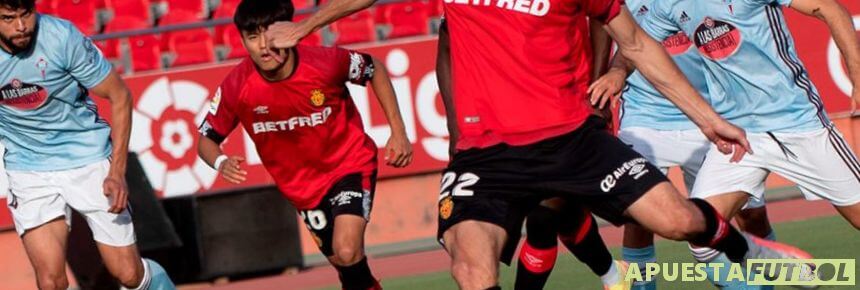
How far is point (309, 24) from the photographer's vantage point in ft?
21.5

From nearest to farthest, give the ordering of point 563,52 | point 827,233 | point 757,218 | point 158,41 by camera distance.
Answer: point 563,52 → point 757,218 → point 827,233 → point 158,41

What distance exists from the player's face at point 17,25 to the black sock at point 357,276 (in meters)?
2.05

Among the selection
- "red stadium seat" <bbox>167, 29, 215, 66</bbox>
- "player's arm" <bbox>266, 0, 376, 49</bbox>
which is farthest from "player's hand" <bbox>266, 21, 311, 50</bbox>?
"red stadium seat" <bbox>167, 29, 215, 66</bbox>

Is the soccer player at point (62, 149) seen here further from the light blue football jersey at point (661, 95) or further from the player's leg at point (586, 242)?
the light blue football jersey at point (661, 95)

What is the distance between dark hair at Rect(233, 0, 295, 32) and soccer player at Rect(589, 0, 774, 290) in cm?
187

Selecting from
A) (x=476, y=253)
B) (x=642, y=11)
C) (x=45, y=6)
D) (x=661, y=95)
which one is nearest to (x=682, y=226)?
(x=476, y=253)

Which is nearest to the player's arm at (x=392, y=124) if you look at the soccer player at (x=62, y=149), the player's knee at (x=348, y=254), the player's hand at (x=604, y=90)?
the player's knee at (x=348, y=254)

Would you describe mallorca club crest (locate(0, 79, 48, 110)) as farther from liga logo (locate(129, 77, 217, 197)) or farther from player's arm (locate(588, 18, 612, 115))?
liga logo (locate(129, 77, 217, 197))

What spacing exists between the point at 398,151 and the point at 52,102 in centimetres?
186

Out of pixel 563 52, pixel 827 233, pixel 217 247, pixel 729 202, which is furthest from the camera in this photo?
pixel 217 247

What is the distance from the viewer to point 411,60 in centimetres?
1376

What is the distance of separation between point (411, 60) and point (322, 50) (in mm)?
4874

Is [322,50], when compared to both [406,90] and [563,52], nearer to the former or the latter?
[563,52]

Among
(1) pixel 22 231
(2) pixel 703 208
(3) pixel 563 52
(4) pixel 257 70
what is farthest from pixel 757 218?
(1) pixel 22 231
